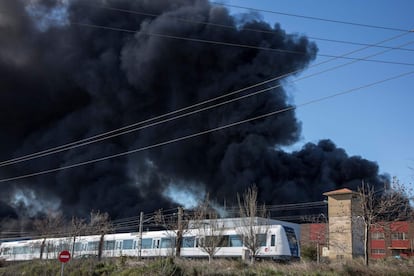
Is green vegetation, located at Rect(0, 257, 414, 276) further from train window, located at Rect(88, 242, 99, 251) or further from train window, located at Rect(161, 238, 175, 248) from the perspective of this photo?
train window, located at Rect(88, 242, 99, 251)

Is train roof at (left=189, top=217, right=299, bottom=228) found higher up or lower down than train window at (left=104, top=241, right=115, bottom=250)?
higher up

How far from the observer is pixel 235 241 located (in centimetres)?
2705

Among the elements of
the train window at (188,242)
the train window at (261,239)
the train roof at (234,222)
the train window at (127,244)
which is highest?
the train roof at (234,222)

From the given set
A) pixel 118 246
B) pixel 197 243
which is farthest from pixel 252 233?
pixel 118 246

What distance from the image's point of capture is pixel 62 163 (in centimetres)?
5969

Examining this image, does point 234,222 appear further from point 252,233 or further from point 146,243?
point 146,243

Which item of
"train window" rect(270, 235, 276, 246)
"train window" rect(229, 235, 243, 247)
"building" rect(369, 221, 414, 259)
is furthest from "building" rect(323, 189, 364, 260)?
"building" rect(369, 221, 414, 259)

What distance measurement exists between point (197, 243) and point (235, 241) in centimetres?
278

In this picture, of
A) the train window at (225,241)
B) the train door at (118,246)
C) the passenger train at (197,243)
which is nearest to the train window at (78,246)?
the passenger train at (197,243)

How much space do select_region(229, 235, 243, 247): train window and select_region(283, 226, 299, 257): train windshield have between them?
110 inches

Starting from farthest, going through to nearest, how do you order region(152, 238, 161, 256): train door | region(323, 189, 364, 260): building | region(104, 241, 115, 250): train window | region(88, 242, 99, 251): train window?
region(88, 242, 99, 251): train window, region(104, 241, 115, 250): train window, region(323, 189, 364, 260): building, region(152, 238, 161, 256): train door

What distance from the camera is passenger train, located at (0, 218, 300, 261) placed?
84.1 feet

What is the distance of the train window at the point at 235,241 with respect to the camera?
1051 inches

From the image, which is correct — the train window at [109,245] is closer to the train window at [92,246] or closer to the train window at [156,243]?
the train window at [92,246]
